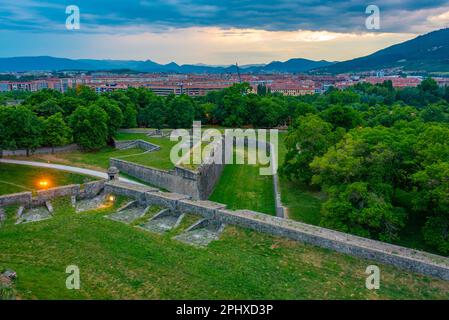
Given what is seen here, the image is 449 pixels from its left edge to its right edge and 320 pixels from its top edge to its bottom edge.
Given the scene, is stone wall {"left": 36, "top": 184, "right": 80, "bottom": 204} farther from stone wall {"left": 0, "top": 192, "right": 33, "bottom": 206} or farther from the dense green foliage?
the dense green foliage

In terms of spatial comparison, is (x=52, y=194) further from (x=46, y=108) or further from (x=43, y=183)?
(x=46, y=108)

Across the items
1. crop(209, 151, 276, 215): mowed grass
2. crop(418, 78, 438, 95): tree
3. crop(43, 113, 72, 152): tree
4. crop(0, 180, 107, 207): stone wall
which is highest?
crop(418, 78, 438, 95): tree

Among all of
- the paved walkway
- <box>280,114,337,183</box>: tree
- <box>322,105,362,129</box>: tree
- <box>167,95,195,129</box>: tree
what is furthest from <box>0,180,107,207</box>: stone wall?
<box>167,95,195,129</box>: tree

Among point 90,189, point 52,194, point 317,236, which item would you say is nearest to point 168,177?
point 90,189

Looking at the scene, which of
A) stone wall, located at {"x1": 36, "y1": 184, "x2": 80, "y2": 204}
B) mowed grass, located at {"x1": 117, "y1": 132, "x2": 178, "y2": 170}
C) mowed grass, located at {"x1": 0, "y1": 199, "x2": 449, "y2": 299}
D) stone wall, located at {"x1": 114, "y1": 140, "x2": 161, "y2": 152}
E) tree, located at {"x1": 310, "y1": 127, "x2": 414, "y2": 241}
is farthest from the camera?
stone wall, located at {"x1": 114, "y1": 140, "x2": 161, "y2": 152}

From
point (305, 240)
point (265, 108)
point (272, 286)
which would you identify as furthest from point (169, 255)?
point (265, 108)

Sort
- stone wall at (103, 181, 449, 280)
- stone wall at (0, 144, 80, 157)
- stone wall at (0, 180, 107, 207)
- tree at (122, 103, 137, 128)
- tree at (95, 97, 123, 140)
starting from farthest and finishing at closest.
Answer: tree at (122, 103, 137, 128) → tree at (95, 97, 123, 140) → stone wall at (0, 144, 80, 157) → stone wall at (0, 180, 107, 207) → stone wall at (103, 181, 449, 280)

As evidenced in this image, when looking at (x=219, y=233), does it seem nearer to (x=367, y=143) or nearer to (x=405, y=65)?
(x=367, y=143)
